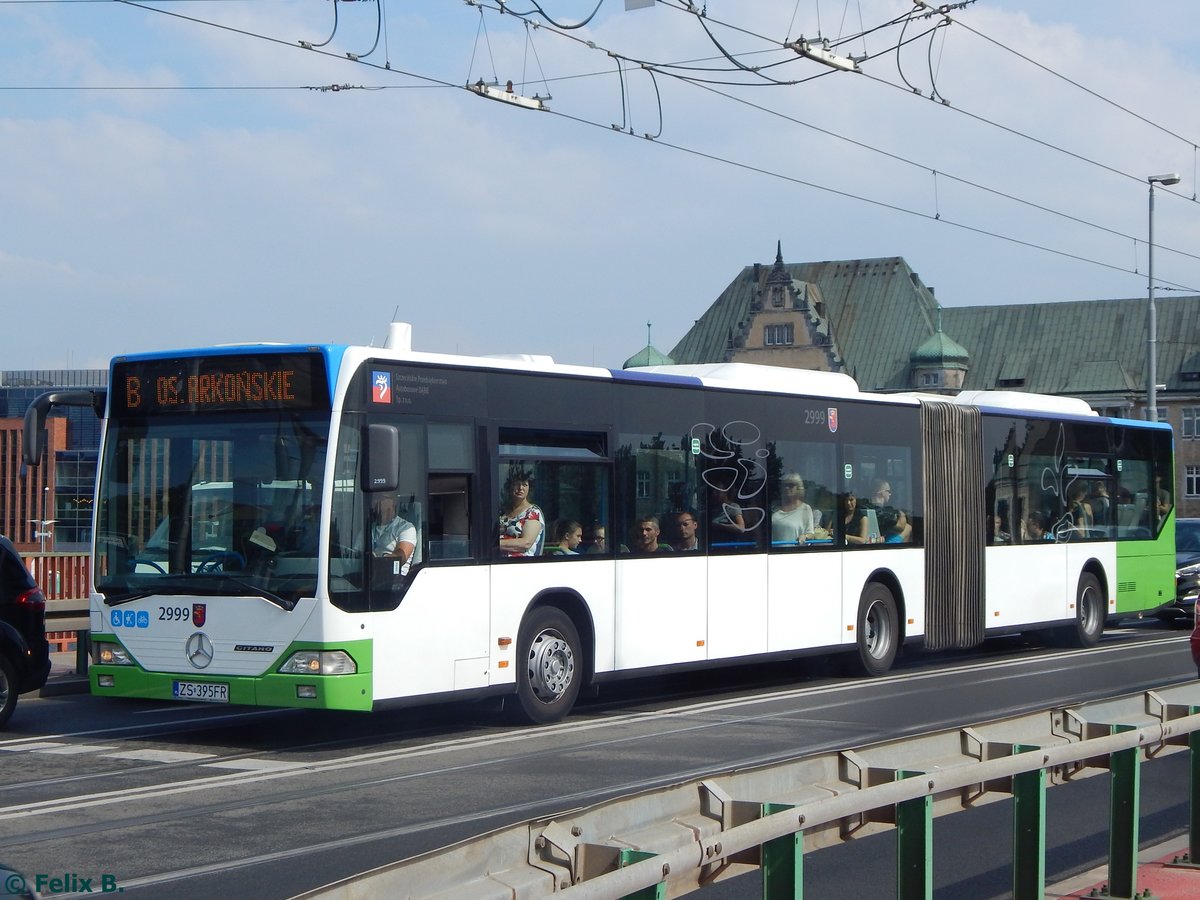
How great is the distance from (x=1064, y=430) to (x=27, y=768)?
14.3 meters

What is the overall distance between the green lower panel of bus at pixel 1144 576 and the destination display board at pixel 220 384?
1387 centimetres

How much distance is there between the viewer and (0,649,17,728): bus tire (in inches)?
481

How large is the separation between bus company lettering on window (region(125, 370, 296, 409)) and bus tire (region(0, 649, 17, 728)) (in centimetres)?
217

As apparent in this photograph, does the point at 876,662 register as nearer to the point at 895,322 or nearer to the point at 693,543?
the point at 693,543

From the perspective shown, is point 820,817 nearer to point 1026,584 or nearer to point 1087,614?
point 1026,584

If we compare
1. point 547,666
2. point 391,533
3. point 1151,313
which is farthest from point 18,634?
point 1151,313

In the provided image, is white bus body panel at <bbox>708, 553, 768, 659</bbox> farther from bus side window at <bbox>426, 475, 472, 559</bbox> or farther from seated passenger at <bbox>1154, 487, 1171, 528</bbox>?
seated passenger at <bbox>1154, 487, 1171, 528</bbox>

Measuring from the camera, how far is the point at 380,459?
10.9 meters

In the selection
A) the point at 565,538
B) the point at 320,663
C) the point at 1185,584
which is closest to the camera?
the point at 320,663

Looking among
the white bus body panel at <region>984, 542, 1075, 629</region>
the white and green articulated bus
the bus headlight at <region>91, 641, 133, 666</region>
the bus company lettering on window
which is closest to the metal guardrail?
the white and green articulated bus

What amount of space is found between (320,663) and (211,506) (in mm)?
1401

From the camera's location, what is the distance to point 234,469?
1140 centimetres

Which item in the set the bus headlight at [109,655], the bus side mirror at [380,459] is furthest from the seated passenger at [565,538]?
the bus headlight at [109,655]

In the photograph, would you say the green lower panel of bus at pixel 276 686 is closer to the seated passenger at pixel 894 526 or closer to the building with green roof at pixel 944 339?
the seated passenger at pixel 894 526
